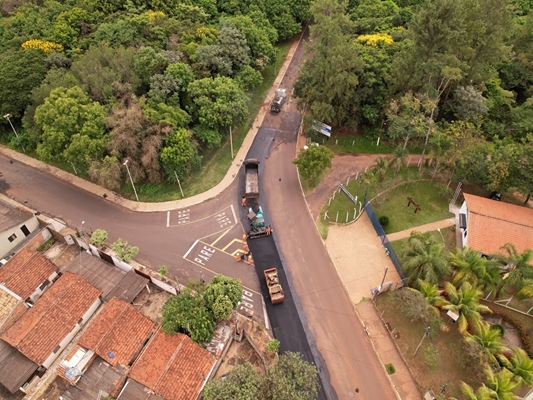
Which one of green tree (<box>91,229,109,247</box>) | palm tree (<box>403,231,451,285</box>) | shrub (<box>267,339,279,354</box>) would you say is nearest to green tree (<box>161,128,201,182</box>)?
green tree (<box>91,229,109,247</box>)

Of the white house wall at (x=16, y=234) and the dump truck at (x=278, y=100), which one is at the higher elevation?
the dump truck at (x=278, y=100)

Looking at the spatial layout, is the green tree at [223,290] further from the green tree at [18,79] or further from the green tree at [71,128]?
the green tree at [18,79]

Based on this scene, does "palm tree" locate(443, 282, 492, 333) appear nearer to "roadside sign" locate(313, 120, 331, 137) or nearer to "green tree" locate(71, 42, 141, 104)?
"roadside sign" locate(313, 120, 331, 137)

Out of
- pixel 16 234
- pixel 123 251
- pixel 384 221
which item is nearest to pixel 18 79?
pixel 16 234

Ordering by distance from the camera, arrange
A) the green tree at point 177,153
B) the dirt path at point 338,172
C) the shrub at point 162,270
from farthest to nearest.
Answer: the dirt path at point 338,172 < the green tree at point 177,153 < the shrub at point 162,270

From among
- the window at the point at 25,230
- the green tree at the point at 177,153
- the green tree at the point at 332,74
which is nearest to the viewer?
the window at the point at 25,230

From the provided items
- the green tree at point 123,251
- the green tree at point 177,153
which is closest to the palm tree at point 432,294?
the green tree at point 123,251

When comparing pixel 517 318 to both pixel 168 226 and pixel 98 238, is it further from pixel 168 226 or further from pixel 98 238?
pixel 98 238
